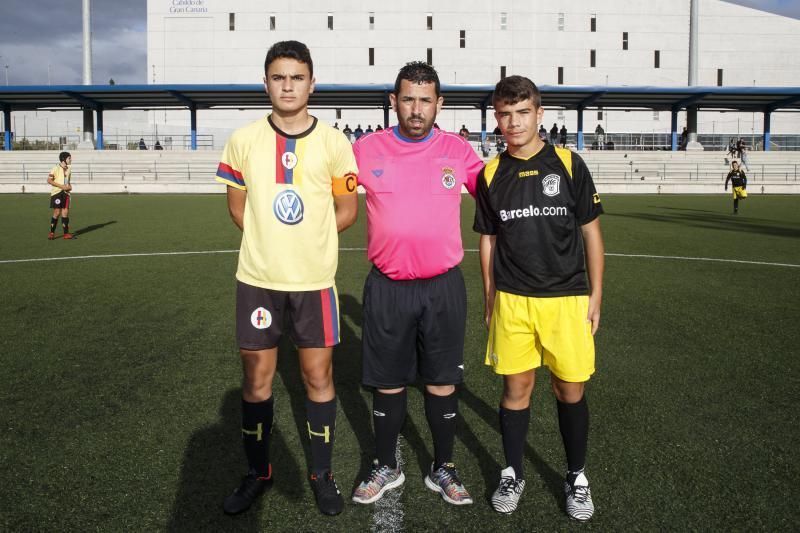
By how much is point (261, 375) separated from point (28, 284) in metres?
7.02

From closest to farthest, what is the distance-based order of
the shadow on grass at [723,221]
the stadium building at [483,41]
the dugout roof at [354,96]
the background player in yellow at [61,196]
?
1. the background player in yellow at [61,196]
2. the shadow on grass at [723,221]
3. the dugout roof at [354,96]
4. the stadium building at [483,41]

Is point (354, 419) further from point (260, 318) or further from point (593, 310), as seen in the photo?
point (593, 310)

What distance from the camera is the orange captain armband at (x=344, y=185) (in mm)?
3131

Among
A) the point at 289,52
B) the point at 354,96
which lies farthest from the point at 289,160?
the point at 354,96

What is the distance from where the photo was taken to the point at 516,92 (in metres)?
3.07

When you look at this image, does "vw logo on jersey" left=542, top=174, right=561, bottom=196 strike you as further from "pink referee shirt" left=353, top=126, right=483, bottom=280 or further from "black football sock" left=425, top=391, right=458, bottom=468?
"black football sock" left=425, top=391, right=458, bottom=468

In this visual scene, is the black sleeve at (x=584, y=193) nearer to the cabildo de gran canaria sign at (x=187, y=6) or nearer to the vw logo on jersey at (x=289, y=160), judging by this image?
the vw logo on jersey at (x=289, y=160)

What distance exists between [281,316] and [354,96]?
1714 inches

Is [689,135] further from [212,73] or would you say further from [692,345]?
[692,345]

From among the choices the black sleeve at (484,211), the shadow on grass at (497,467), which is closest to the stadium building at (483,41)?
the shadow on grass at (497,467)

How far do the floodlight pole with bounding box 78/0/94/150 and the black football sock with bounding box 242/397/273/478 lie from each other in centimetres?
4472

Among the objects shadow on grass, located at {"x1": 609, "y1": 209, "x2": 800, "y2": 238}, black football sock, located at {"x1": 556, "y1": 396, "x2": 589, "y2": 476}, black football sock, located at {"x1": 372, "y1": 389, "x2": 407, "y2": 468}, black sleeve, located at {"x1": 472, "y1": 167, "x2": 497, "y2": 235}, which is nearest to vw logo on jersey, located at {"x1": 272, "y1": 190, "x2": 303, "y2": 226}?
black sleeve, located at {"x1": 472, "y1": 167, "x2": 497, "y2": 235}

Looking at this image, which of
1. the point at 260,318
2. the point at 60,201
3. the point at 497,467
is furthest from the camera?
the point at 60,201

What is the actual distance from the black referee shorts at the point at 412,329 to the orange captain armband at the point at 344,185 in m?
0.47
